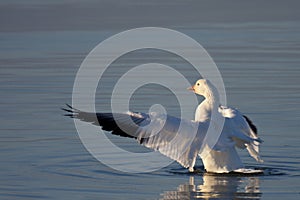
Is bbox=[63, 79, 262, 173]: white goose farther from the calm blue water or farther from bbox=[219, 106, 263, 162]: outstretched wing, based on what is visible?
the calm blue water

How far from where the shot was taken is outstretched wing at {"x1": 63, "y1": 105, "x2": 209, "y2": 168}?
→ 12430mm

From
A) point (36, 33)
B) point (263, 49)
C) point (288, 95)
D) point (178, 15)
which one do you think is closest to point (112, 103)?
point (288, 95)

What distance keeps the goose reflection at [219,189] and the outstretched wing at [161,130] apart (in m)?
0.41

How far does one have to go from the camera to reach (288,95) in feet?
56.5

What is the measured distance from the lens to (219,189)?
12133 millimetres

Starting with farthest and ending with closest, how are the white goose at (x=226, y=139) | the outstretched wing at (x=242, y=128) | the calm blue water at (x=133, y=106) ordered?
the outstretched wing at (x=242, y=128)
the white goose at (x=226, y=139)
the calm blue water at (x=133, y=106)

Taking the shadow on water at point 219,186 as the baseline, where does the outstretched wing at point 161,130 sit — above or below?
above

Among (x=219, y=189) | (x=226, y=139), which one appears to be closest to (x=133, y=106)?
(x=226, y=139)

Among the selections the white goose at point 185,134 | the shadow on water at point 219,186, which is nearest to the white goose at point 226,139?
the white goose at point 185,134

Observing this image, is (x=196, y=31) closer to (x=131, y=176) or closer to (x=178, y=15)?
(x=178, y=15)

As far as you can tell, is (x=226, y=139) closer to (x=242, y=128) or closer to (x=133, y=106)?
(x=242, y=128)

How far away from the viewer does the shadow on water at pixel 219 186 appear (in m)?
11.6

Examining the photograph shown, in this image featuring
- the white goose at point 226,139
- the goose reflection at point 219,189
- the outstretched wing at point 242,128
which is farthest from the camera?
the outstretched wing at point 242,128

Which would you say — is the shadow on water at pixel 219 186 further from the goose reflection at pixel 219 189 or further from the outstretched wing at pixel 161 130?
the outstretched wing at pixel 161 130
